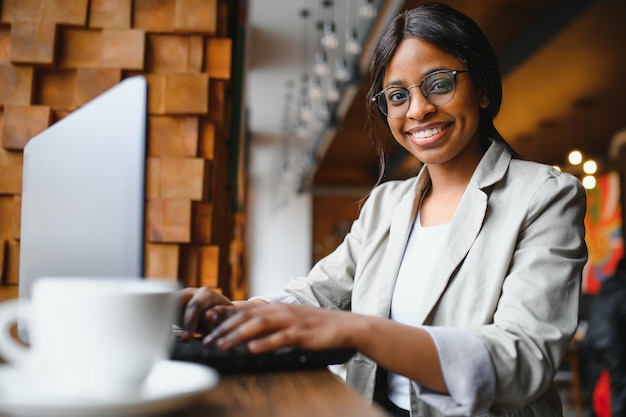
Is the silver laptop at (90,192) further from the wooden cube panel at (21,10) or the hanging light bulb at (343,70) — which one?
the hanging light bulb at (343,70)

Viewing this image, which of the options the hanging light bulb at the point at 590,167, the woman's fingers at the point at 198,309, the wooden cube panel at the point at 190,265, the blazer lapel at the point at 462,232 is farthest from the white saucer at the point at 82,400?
the hanging light bulb at the point at 590,167

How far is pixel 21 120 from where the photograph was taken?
62.2 inches

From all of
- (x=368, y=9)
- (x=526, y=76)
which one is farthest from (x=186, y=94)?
(x=526, y=76)

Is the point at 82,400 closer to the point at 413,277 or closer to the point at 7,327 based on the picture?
the point at 7,327

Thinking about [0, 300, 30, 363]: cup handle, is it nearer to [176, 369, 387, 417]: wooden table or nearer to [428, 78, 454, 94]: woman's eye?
[176, 369, 387, 417]: wooden table

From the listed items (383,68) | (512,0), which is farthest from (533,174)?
A: (512,0)

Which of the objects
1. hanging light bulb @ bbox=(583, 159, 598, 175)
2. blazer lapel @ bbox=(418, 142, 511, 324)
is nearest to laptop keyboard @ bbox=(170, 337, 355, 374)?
blazer lapel @ bbox=(418, 142, 511, 324)

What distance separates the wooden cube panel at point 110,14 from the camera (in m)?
1.65

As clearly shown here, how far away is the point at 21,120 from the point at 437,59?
1115 mm

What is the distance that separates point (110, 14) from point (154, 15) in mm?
121

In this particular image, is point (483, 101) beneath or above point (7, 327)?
above

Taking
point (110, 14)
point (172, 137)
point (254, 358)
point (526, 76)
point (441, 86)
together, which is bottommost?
point (254, 358)

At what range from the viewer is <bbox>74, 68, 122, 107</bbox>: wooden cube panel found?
5.35ft

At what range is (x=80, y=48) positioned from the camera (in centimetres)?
165
